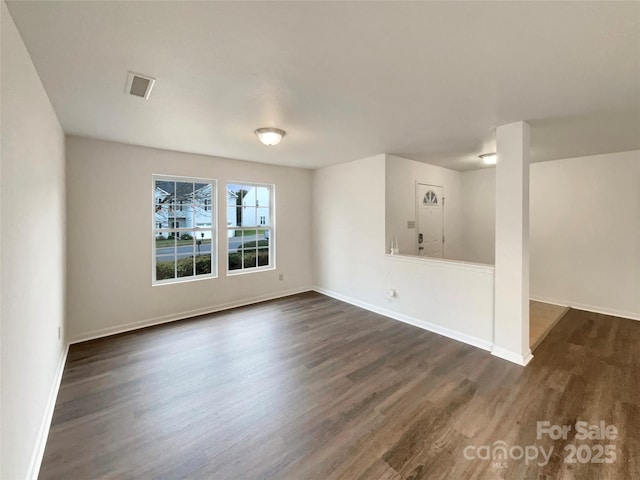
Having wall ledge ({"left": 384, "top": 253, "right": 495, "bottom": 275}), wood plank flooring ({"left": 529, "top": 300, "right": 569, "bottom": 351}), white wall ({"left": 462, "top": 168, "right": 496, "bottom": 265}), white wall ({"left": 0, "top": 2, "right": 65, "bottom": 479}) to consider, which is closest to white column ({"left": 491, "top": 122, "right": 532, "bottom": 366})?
wall ledge ({"left": 384, "top": 253, "right": 495, "bottom": 275})

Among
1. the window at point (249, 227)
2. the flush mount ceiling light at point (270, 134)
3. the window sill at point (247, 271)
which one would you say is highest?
the flush mount ceiling light at point (270, 134)

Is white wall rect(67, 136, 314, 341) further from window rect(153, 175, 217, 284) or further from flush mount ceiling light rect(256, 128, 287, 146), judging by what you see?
flush mount ceiling light rect(256, 128, 287, 146)

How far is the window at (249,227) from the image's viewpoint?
4.68 metres

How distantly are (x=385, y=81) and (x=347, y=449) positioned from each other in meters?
2.56

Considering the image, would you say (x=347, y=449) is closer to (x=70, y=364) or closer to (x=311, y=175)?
(x=70, y=364)

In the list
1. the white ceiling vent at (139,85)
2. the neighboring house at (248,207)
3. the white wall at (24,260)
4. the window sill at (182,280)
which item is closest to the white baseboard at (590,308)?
the neighboring house at (248,207)

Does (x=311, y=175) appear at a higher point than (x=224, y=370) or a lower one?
higher

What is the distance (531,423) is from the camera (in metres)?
1.97

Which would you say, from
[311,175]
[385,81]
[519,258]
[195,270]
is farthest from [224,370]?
[311,175]

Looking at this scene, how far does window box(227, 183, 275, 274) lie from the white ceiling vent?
95.5 inches

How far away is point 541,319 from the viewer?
3.90 m

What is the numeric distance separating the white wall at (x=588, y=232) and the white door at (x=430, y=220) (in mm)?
A: 1501

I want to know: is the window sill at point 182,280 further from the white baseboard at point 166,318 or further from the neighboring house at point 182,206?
the neighboring house at point 182,206

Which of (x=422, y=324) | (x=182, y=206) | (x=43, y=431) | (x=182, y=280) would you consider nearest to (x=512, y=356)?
(x=422, y=324)
